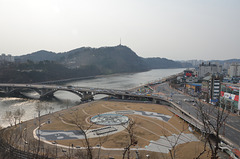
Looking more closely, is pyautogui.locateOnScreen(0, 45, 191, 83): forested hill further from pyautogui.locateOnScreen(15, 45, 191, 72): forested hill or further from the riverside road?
the riverside road

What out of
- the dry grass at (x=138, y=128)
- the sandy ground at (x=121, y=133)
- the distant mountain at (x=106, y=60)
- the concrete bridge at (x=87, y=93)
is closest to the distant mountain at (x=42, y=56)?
the distant mountain at (x=106, y=60)

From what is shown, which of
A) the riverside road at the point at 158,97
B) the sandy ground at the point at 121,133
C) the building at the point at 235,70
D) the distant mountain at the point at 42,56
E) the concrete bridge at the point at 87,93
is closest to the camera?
the sandy ground at the point at 121,133

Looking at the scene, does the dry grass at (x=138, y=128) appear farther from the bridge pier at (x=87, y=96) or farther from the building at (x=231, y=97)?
the bridge pier at (x=87, y=96)

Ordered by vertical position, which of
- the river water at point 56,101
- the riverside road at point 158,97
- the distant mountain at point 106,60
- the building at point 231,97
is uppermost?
the distant mountain at point 106,60

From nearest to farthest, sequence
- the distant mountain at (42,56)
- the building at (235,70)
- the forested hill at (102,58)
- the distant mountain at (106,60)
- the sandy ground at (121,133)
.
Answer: the sandy ground at (121,133)
the building at (235,70)
the distant mountain at (106,60)
the forested hill at (102,58)
the distant mountain at (42,56)

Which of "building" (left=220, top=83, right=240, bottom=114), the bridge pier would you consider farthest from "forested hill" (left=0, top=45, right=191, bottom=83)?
"building" (left=220, top=83, right=240, bottom=114)

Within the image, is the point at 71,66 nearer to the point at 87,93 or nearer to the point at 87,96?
the point at 87,93
